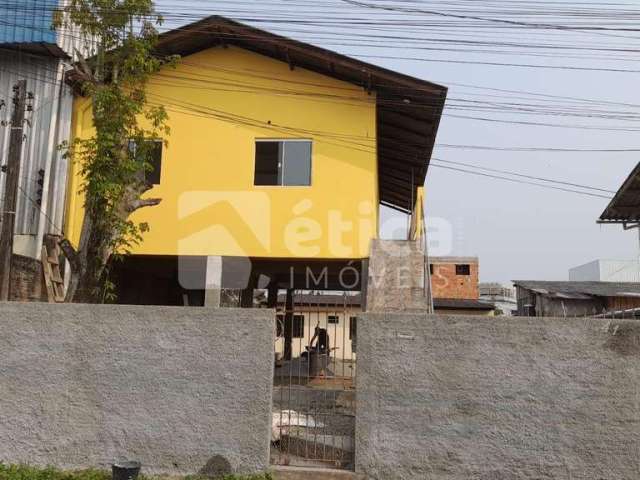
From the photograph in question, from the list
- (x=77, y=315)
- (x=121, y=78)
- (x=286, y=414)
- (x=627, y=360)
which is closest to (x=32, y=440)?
(x=77, y=315)

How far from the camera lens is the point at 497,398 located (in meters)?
5.03

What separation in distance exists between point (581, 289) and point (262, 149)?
48.7 feet

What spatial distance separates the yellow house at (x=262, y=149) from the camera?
34.0 ft

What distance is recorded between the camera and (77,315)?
18.3ft

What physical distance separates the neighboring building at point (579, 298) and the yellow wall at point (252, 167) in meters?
10.4

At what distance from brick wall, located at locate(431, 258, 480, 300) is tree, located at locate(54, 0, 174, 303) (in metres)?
25.0

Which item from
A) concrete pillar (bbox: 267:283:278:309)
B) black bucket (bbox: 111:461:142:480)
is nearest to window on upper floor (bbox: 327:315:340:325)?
black bucket (bbox: 111:461:142:480)

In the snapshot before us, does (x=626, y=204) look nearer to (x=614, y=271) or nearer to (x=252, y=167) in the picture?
(x=252, y=167)

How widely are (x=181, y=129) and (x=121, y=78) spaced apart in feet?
9.67

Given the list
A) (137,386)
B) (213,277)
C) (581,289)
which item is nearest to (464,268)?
(581,289)

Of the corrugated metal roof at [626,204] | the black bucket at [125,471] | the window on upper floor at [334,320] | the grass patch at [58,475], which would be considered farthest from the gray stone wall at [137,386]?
the corrugated metal roof at [626,204]

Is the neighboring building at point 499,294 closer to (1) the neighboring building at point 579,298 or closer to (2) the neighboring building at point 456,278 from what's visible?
(2) the neighboring building at point 456,278

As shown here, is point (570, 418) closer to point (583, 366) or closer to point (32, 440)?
point (583, 366)

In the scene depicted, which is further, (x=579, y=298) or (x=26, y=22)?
(x=579, y=298)
